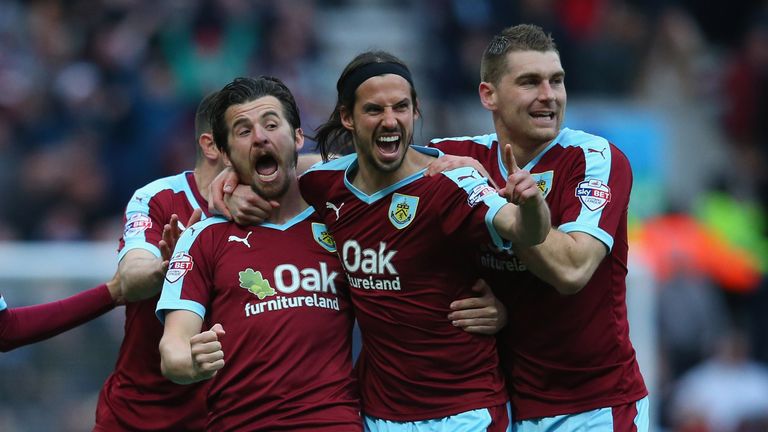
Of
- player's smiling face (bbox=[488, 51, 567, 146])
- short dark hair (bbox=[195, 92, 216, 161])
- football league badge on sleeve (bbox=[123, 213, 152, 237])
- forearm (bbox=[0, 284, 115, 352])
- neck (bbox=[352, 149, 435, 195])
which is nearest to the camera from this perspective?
neck (bbox=[352, 149, 435, 195])

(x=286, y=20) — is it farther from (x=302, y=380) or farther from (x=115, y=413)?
(x=302, y=380)

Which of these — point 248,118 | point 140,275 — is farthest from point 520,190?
point 140,275

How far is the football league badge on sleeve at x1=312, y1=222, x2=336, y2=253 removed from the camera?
5312 mm

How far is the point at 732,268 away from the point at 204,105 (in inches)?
292

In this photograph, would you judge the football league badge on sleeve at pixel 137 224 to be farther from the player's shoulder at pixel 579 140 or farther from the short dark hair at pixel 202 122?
the player's shoulder at pixel 579 140

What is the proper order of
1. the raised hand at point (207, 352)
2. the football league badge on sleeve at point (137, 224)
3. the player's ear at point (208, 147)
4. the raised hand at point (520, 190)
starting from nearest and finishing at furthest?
the raised hand at point (520, 190) → the raised hand at point (207, 352) → the football league badge on sleeve at point (137, 224) → the player's ear at point (208, 147)

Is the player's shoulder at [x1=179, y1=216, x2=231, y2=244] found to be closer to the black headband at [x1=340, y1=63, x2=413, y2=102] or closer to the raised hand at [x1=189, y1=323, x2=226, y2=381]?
the raised hand at [x1=189, y1=323, x2=226, y2=381]

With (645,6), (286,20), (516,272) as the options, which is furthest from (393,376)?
(645,6)

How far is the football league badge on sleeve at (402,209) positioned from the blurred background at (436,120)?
437cm

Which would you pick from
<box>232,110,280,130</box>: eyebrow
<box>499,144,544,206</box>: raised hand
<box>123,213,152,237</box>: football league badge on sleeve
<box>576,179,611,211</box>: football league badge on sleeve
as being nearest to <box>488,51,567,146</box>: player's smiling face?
<box>576,179,611,211</box>: football league badge on sleeve

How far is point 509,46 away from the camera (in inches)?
213

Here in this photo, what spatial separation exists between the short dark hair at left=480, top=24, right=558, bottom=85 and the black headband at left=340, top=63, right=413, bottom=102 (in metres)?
0.46

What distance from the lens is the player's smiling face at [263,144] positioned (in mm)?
5234

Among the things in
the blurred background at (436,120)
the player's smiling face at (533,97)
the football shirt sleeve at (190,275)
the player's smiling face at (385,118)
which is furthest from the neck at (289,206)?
the blurred background at (436,120)
